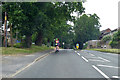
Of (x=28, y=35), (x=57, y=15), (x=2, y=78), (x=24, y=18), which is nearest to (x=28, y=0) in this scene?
(x=24, y=18)

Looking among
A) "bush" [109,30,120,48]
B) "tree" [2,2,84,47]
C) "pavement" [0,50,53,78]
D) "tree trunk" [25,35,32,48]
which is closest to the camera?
"pavement" [0,50,53,78]

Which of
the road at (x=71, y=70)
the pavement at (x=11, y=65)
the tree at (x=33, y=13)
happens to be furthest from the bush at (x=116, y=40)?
the pavement at (x=11, y=65)

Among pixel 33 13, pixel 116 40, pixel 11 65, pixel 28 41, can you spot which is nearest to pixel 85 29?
pixel 116 40

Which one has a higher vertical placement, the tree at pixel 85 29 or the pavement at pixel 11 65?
the tree at pixel 85 29

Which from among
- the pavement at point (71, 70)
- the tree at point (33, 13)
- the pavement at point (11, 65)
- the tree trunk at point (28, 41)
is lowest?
the pavement at point (71, 70)

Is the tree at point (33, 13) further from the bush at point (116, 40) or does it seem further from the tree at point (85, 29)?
the tree at point (85, 29)

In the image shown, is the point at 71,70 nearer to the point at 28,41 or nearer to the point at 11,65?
the point at 11,65

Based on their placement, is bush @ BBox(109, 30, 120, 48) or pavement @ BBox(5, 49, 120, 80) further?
bush @ BBox(109, 30, 120, 48)

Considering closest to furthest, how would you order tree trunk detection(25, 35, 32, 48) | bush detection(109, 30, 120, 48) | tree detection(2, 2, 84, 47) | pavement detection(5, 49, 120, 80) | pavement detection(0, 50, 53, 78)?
pavement detection(5, 49, 120, 80), pavement detection(0, 50, 53, 78), tree detection(2, 2, 84, 47), tree trunk detection(25, 35, 32, 48), bush detection(109, 30, 120, 48)

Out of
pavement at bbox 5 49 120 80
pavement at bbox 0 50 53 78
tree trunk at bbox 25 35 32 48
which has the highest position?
tree trunk at bbox 25 35 32 48

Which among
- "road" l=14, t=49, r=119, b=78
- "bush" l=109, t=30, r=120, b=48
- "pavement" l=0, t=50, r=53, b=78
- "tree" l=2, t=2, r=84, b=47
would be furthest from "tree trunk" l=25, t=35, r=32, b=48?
"bush" l=109, t=30, r=120, b=48

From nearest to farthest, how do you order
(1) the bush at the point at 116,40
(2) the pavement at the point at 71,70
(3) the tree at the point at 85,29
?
(2) the pavement at the point at 71,70, (1) the bush at the point at 116,40, (3) the tree at the point at 85,29

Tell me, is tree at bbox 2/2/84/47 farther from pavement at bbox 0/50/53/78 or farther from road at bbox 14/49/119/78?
road at bbox 14/49/119/78

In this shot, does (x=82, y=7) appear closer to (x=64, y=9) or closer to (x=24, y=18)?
(x=64, y=9)
